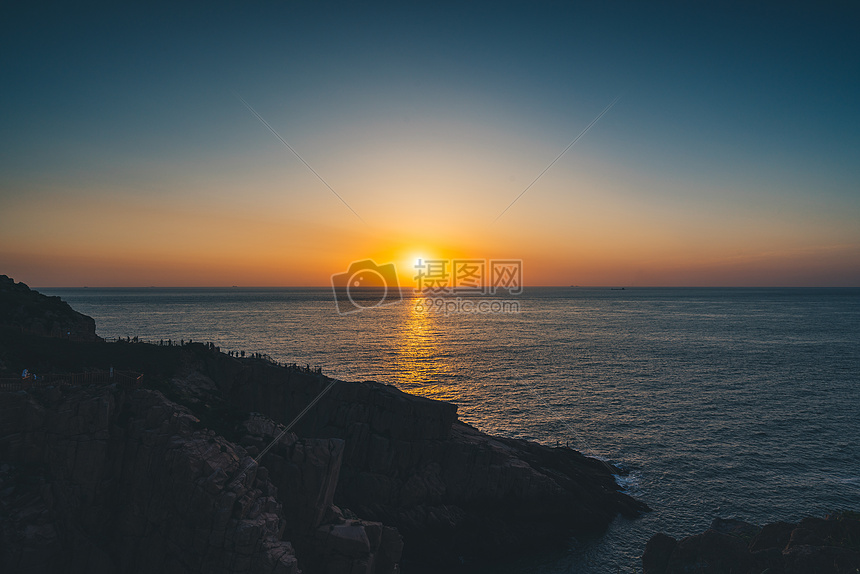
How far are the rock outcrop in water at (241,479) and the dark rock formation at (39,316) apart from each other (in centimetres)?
→ 1028

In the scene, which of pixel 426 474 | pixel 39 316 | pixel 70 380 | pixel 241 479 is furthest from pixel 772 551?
pixel 39 316

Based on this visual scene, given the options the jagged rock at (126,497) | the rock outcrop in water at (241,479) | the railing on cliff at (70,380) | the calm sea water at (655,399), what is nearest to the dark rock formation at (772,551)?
the calm sea water at (655,399)

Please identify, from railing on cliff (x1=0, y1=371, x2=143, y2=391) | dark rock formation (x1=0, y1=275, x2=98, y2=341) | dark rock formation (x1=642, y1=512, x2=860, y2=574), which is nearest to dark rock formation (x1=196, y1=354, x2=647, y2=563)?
railing on cliff (x1=0, y1=371, x2=143, y2=391)

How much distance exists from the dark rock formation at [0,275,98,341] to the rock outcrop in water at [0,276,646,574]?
10278mm

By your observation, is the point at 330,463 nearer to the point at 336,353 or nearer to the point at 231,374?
the point at 231,374

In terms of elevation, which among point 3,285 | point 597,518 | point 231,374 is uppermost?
point 3,285

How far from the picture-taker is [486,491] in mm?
36625

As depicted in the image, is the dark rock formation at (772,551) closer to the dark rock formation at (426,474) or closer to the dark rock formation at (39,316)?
the dark rock formation at (426,474)

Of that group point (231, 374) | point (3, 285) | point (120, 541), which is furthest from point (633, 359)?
point (3, 285)

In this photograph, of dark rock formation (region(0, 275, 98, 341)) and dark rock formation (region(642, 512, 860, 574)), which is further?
dark rock formation (region(0, 275, 98, 341))

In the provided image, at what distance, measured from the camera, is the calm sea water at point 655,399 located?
38.7 metres

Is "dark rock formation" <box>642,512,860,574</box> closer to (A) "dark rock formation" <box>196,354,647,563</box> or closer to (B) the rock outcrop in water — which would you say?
(A) "dark rock formation" <box>196,354,647,563</box>

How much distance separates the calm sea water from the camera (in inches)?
1524

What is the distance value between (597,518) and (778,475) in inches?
817
